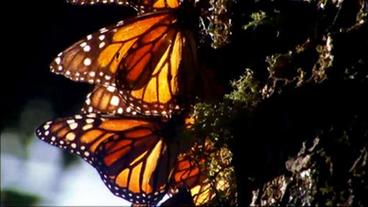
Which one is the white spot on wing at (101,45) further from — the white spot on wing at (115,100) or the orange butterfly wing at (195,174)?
the orange butterfly wing at (195,174)

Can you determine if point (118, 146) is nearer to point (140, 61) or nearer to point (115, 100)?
point (115, 100)

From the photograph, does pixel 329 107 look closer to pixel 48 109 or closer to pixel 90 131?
pixel 90 131

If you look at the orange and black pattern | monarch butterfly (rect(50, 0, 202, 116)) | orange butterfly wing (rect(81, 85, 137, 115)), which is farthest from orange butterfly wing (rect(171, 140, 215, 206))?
orange butterfly wing (rect(81, 85, 137, 115))

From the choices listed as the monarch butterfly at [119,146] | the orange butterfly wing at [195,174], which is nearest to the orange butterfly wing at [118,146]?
the monarch butterfly at [119,146]

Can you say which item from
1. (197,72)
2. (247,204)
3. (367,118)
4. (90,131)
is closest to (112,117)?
(90,131)

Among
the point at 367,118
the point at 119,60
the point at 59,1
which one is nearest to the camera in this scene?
the point at 367,118

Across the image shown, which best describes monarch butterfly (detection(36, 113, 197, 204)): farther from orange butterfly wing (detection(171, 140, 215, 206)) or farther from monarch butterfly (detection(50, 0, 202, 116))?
orange butterfly wing (detection(171, 140, 215, 206))
